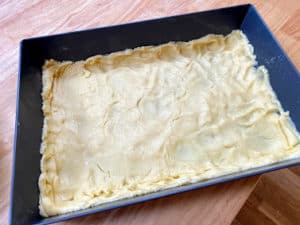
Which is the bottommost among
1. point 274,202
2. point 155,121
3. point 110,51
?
point 274,202

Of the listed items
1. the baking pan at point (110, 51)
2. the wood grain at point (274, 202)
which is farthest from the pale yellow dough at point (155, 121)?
the wood grain at point (274, 202)

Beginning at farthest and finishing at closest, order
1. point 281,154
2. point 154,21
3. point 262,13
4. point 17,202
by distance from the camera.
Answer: point 262,13 < point 154,21 < point 281,154 < point 17,202

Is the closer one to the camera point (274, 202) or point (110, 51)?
point (110, 51)

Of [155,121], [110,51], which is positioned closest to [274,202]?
[155,121]

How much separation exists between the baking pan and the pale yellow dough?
0.02 meters

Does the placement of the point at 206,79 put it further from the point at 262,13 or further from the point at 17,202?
the point at 17,202

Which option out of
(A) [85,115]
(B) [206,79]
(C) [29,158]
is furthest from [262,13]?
(C) [29,158]

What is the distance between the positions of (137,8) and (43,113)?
1.17 feet

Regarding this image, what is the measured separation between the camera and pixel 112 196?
0.50 metres

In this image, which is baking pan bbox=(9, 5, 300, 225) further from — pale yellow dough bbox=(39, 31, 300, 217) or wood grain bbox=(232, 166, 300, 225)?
wood grain bbox=(232, 166, 300, 225)

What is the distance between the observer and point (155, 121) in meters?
0.62

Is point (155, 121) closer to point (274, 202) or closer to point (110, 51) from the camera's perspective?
point (110, 51)

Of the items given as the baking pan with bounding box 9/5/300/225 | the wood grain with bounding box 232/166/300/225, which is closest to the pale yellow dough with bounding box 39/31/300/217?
the baking pan with bounding box 9/5/300/225

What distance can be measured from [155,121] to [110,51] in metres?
0.20
